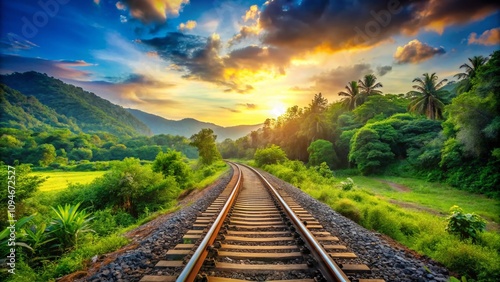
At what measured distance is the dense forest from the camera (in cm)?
1612

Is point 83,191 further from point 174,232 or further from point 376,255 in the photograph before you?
point 376,255

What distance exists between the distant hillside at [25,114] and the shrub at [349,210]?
9277cm

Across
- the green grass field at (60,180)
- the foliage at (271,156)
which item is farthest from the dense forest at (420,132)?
the green grass field at (60,180)

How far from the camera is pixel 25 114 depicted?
90.4 metres

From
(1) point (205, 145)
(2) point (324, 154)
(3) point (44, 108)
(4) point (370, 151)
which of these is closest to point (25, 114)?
(3) point (44, 108)

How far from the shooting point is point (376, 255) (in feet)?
11.1

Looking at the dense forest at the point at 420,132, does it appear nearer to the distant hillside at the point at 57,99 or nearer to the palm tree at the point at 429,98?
the palm tree at the point at 429,98

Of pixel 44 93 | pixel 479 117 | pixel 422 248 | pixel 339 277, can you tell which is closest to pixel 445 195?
pixel 479 117

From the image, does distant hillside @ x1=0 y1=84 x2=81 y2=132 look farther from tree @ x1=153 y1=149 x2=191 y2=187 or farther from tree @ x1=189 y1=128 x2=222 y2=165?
tree @ x1=153 y1=149 x2=191 y2=187

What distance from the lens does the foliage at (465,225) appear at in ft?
14.9

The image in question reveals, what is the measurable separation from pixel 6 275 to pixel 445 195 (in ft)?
75.4

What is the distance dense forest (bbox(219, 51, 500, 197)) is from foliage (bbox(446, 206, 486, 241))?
575 inches

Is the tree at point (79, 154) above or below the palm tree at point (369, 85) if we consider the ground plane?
below

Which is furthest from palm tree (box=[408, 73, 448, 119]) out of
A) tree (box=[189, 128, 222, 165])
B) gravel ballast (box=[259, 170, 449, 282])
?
gravel ballast (box=[259, 170, 449, 282])
